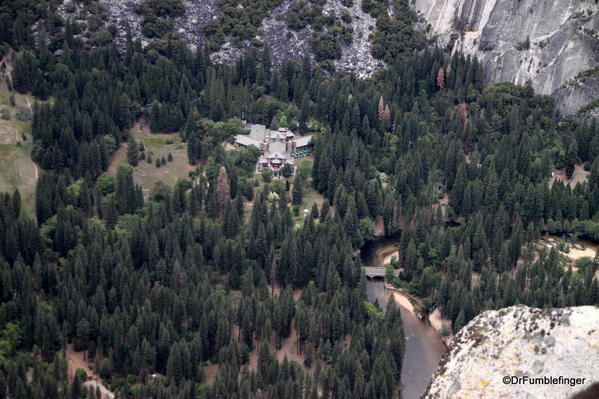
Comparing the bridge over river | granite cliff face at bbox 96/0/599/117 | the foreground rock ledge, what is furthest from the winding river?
the foreground rock ledge

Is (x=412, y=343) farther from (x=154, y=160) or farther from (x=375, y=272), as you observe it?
(x=154, y=160)

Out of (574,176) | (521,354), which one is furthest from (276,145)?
(521,354)

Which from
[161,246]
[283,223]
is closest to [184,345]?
[161,246]

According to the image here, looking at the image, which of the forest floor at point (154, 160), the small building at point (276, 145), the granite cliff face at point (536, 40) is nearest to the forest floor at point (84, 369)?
the forest floor at point (154, 160)

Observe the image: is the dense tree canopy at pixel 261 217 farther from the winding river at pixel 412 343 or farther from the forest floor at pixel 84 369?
the winding river at pixel 412 343

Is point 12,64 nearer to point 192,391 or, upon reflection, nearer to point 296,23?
point 296,23

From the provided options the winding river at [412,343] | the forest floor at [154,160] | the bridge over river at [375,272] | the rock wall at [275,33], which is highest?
the rock wall at [275,33]
